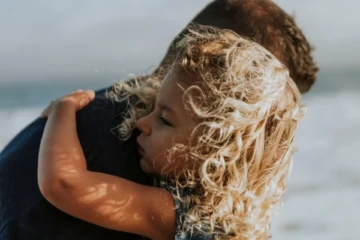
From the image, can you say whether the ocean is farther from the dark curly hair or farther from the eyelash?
the eyelash

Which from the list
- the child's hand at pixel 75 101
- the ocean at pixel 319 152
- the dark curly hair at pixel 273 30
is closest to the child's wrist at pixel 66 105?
the child's hand at pixel 75 101

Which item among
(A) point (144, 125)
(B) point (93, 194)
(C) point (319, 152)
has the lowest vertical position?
(C) point (319, 152)

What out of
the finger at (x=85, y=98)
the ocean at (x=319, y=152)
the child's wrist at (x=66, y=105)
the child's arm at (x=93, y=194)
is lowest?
the ocean at (x=319, y=152)

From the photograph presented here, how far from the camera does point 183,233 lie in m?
1.86

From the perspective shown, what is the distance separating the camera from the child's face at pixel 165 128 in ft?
6.15

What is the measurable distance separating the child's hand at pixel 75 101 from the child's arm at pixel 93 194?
0.08 metres

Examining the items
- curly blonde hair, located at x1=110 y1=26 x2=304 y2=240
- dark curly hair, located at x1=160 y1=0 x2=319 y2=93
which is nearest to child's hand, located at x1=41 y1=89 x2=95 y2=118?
curly blonde hair, located at x1=110 y1=26 x2=304 y2=240

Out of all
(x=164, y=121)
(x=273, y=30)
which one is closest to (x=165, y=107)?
(x=164, y=121)

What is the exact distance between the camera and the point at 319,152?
17.0 ft

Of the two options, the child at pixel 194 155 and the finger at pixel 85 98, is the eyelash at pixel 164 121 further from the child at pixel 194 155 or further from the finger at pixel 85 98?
the finger at pixel 85 98

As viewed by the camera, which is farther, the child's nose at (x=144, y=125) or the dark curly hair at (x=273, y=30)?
the dark curly hair at (x=273, y=30)

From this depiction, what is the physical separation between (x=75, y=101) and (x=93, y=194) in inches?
10.4

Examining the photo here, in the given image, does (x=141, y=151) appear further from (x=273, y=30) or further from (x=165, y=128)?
(x=273, y=30)

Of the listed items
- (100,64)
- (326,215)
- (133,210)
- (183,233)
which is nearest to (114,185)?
(133,210)
